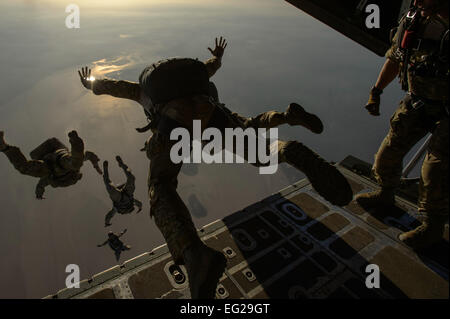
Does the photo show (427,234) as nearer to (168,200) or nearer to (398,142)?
(398,142)

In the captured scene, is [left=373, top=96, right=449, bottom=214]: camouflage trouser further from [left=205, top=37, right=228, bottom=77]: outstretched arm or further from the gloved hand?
[left=205, top=37, right=228, bottom=77]: outstretched arm

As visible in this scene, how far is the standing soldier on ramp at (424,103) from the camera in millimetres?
2809

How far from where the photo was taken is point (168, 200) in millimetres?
2355

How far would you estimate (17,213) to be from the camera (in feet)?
188

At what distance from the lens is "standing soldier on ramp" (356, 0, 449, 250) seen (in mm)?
2809

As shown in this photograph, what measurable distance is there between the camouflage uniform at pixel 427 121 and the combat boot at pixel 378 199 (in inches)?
42.0

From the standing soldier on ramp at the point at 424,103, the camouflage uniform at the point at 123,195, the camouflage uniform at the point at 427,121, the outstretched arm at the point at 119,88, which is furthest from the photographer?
the camouflage uniform at the point at 123,195

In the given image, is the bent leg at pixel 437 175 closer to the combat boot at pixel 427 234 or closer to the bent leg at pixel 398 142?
the combat boot at pixel 427 234

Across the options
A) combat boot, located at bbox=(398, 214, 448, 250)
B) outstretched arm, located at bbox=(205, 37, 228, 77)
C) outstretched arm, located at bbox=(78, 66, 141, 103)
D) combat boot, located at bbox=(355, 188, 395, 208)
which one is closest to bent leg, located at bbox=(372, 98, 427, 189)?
combat boot, located at bbox=(355, 188, 395, 208)

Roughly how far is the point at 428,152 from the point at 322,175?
2329 mm

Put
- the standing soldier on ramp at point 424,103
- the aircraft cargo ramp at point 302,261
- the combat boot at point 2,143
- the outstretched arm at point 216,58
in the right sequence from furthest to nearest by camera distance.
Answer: the outstretched arm at point 216,58 < the combat boot at point 2,143 < the aircraft cargo ramp at point 302,261 < the standing soldier on ramp at point 424,103

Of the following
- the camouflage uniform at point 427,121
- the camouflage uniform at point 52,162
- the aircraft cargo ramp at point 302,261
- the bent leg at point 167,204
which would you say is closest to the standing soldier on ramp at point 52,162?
the camouflage uniform at point 52,162
